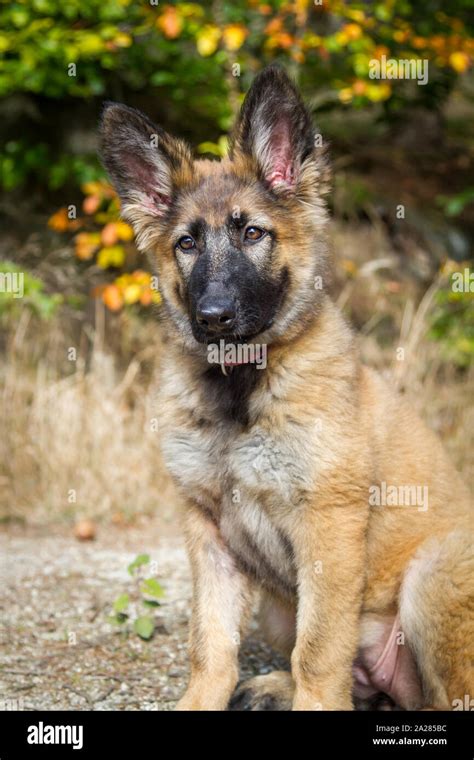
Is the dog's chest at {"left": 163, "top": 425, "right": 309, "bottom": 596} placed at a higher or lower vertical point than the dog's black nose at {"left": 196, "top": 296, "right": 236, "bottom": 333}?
lower

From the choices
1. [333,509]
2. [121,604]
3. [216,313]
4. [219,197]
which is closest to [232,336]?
[216,313]

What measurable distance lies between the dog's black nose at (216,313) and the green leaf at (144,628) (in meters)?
1.92

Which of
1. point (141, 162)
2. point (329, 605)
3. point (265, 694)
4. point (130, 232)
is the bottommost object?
point (265, 694)

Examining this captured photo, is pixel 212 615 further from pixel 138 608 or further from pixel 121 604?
pixel 138 608

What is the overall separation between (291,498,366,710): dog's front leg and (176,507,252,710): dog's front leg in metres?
0.41

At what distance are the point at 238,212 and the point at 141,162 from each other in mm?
664

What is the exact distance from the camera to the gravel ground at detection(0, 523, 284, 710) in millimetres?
4340

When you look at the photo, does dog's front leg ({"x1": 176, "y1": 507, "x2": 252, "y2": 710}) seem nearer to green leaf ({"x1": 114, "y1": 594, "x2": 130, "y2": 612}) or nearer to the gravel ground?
the gravel ground

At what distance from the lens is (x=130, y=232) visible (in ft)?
28.1

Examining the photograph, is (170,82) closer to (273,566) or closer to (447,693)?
(273,566)

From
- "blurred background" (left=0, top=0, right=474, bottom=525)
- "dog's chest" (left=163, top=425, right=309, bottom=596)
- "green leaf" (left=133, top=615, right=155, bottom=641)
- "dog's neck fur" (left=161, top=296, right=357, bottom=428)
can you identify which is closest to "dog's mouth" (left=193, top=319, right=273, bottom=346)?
"dog's neck fur" (left=161, top=296, right=357, bottom=428)

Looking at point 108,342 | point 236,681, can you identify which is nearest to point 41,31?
point 108,342

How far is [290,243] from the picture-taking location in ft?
13.5

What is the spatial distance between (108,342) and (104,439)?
1648 mm
